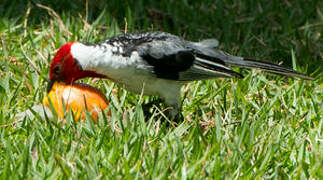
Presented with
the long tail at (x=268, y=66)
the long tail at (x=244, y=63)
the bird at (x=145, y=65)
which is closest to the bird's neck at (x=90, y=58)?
the bird at (x=145, y=65)

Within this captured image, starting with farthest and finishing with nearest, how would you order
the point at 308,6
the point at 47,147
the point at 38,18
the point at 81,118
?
the point at 308,6, the point at 38,18, the point at 81,118, the point at 47,147

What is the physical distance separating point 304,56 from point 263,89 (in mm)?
775

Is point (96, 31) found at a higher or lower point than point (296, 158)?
higher

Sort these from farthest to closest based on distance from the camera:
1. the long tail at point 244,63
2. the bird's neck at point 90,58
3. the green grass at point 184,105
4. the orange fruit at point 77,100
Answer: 1. the long tail at point 244,63
2. the bird's neck at point 90,58
3. the orange fruit at point 77,100
4. the green grass at point 184,105

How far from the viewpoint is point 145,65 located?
155 inches

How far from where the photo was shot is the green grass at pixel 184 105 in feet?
10.3

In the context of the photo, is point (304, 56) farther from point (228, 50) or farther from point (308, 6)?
point (308, 6)

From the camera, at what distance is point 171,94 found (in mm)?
4086

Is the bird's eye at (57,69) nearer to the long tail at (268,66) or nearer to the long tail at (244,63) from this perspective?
the long tail at (244,63)

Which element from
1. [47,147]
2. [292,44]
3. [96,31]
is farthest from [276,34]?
[47,147]

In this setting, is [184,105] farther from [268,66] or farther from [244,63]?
[268,66]

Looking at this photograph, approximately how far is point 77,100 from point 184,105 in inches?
36.8

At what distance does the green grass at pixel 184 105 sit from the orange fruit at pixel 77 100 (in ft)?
0.32

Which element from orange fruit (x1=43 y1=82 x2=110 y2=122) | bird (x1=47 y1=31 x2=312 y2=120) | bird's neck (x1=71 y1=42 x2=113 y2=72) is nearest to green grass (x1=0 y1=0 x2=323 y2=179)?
orange fruit (x1=43 y1=82 x2=110 y2=122)
